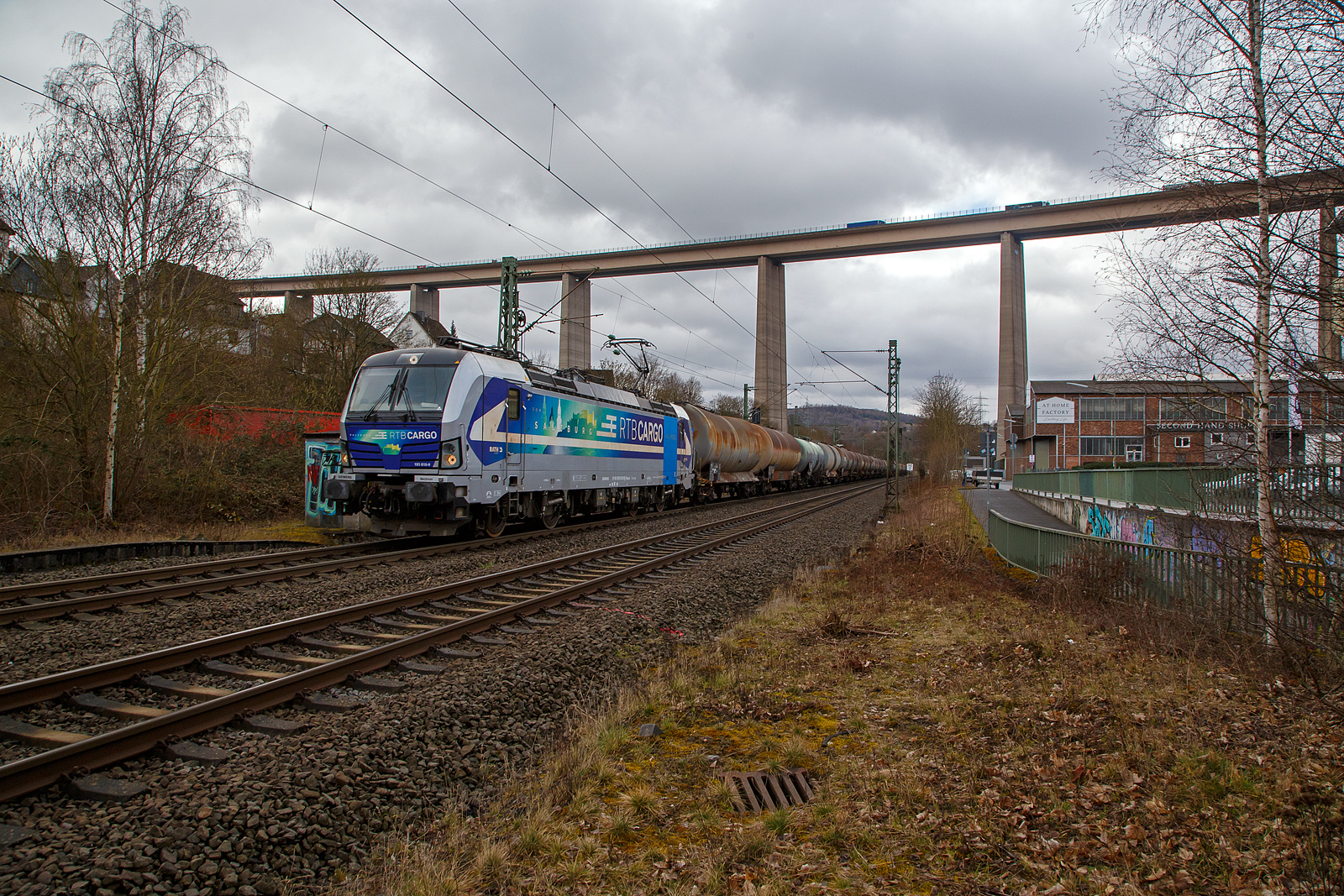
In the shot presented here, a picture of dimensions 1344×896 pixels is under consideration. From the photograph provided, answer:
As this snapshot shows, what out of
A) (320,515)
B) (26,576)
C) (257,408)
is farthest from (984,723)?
(257,408)

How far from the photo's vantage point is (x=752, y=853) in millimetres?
3531

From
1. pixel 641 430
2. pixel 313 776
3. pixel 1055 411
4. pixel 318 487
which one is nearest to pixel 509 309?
pixel 641 430

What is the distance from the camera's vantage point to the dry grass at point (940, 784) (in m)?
3.28

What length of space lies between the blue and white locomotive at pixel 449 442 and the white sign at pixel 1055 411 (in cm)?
5149

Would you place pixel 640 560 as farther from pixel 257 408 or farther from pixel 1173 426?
pixel 257 408

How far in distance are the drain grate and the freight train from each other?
28.5 ft

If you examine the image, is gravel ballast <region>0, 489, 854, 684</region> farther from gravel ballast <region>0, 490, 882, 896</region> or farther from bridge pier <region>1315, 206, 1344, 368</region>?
bridge pier <region>1315, 206, 1344, 368</region>

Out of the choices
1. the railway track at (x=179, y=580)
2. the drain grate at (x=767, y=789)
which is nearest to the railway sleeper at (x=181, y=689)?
the railway track at (x=179, y=580)

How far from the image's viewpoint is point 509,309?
808 inches

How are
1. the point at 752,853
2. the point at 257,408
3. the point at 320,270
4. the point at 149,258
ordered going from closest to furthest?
the point at 752,853 → the point at 149,258 → the point at 257,408 → the point at 320,270

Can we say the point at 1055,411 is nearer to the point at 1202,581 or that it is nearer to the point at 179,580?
the point at 1202,581

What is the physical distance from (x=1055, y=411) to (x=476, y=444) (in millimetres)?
55284

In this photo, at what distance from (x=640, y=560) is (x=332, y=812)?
8732 millimetres

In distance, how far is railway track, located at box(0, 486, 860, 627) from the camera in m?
7.25
